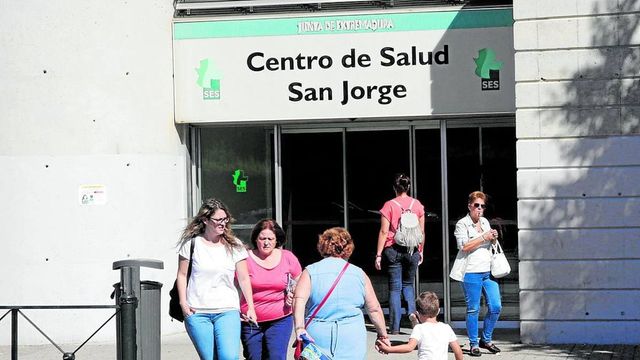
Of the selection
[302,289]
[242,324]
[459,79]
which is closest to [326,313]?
[302,289]

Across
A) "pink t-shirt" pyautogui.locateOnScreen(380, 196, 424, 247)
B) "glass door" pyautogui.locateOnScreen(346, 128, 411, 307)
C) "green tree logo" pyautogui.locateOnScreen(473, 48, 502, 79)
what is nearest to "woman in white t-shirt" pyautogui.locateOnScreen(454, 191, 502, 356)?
"pink t-shirt" pyautogui.locateOnScreen(380, 196, 424, 247)

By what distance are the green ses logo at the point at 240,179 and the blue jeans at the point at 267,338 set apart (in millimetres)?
5529

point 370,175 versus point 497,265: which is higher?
point 370,175

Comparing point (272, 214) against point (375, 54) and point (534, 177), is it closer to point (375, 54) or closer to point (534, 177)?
point (375, 54)

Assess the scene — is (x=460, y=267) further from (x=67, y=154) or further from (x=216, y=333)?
(x=67, y=154)

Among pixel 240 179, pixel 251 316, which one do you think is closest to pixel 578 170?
pixel 240 179

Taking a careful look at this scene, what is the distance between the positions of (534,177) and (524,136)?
45 centimetres

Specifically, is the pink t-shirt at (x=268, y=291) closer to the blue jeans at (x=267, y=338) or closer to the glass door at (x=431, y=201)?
the blue jeans at (x=267, y=338)

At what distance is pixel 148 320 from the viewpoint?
907cm

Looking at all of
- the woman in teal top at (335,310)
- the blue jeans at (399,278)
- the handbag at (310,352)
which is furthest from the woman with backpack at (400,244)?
the handbag at (310,352)

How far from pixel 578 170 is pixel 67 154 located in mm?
5785

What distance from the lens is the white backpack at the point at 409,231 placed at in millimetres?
13086

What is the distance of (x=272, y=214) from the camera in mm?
14656

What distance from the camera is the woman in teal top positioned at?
7.86 meters
